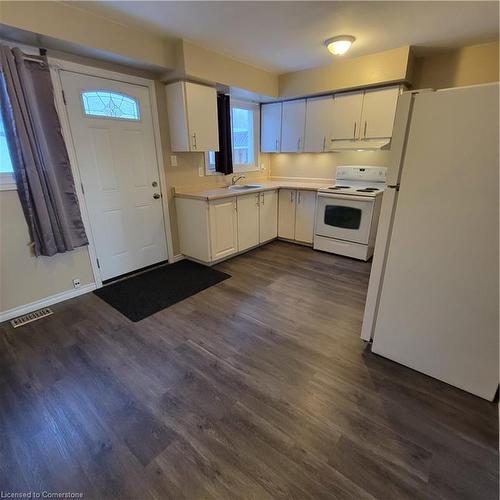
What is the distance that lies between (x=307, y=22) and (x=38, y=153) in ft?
8.59

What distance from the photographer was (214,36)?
2705 millimetres

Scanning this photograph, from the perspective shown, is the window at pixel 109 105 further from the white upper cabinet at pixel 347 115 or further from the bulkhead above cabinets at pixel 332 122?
the white upper cabinet at pixel 347 115

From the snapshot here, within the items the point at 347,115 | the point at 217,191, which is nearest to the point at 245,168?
the point at 217,191

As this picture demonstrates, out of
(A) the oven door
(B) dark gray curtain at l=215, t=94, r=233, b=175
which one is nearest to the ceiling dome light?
(B) dark gray curtain at l=215, t=94, r=233, b=175

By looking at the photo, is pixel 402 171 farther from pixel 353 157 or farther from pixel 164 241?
pixel 164 241

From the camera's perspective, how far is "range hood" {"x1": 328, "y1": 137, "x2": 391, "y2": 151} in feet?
11.4

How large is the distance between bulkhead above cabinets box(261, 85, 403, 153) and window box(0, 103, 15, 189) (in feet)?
11.4

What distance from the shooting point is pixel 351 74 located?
3400 millimetres

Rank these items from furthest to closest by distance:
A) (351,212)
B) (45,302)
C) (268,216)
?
(268,216) → (351,212) → (45,302)

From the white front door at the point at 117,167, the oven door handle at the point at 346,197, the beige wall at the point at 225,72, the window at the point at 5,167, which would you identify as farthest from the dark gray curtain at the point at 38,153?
the oven door handle at the point at 346,197

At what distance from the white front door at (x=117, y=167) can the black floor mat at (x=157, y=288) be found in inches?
9.2

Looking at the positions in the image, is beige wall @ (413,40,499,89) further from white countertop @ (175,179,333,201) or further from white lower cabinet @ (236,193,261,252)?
white lower cabinet @ (236,193,261,252)

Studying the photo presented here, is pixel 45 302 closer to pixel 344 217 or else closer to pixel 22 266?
pixel 22 266

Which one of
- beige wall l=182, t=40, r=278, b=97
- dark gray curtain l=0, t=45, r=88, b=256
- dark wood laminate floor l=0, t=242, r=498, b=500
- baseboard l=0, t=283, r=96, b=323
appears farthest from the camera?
beige wall l=182, t=40, r=278, b=97
